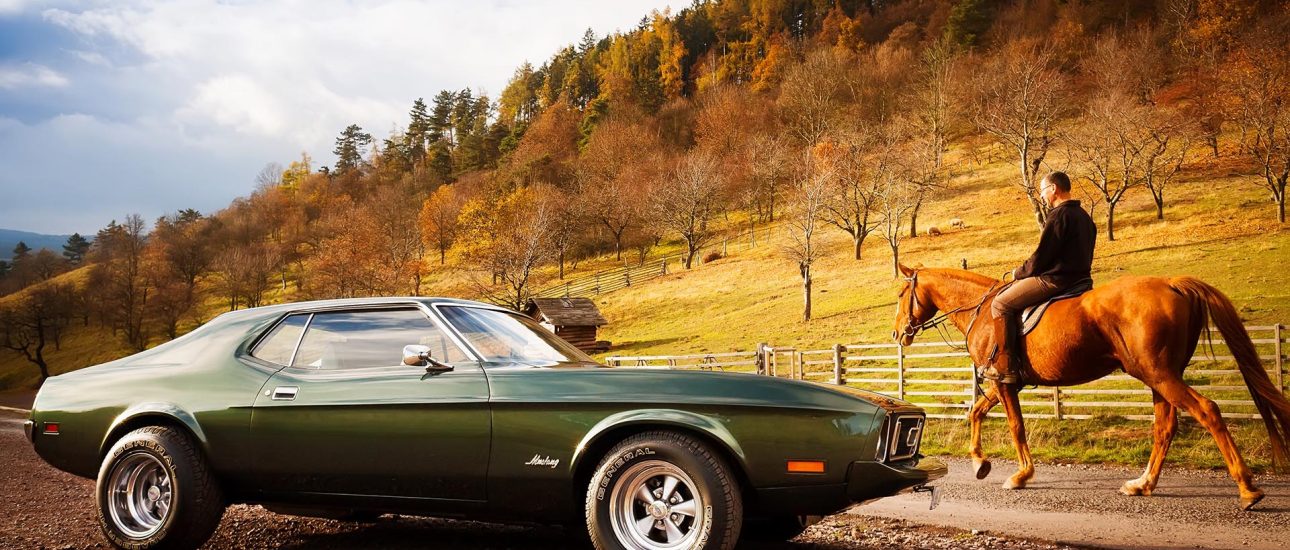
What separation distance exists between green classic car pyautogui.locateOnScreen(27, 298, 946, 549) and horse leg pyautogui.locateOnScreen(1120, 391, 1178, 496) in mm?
4233

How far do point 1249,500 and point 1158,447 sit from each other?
1126 mm

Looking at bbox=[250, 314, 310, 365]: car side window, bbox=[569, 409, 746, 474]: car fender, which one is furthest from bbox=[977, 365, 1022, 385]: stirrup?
bbox=[250, 314, 310, 365]: car side window

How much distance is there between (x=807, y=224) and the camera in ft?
147

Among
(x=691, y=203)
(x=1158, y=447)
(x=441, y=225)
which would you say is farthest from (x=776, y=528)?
(x=441, y=225)

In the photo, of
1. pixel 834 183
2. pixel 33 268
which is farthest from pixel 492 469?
pixel 33 268

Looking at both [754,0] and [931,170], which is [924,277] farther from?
[754,0]

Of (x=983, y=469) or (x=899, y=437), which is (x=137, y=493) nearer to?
(x=899, y=437)

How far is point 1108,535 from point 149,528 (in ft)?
21.4

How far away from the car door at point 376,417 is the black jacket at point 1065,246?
6.01 metres

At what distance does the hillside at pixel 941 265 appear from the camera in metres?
31.6

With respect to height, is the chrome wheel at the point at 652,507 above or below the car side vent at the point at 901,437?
below

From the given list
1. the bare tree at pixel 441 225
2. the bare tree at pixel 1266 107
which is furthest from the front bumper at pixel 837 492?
the bare tree at pixel 441 225

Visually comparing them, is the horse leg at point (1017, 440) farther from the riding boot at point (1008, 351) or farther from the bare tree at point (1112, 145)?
the bare tree at point (1112, 145)

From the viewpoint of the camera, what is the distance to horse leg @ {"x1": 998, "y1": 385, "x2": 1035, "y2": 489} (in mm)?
8164
